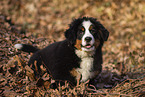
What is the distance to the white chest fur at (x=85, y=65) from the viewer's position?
3.31 m

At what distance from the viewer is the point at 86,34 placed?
10.5 feet

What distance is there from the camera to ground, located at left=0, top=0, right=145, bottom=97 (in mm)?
3188

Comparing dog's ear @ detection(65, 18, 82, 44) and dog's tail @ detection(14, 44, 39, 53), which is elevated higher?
dog's ear @ detection(65, 18, 82, 44)

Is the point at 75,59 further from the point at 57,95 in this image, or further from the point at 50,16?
the point at 50,16

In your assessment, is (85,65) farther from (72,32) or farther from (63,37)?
(63,37)

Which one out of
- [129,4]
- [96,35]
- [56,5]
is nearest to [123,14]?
[129,4]

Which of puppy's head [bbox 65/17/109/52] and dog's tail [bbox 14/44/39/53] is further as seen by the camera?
dog's tail [bbox 14/44/39/53]

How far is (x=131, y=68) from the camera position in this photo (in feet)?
14.7

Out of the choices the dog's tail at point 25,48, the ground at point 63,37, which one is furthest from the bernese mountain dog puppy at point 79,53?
the dog's tail at point 25,48

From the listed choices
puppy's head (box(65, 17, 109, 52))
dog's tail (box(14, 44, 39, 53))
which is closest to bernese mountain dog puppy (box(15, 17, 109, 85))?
puppy's head (box(65, 17, 109, 52))

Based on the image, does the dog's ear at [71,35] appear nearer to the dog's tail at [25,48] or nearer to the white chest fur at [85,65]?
the white chest fur at [85,65]

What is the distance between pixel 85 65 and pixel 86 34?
56 centimetres

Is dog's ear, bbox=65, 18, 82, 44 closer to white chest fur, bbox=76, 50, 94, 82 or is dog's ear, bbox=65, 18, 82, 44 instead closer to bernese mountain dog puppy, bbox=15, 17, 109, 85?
bernese mountain dog puppy, bbox=15, 17, 109, 85

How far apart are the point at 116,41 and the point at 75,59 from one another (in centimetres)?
488
